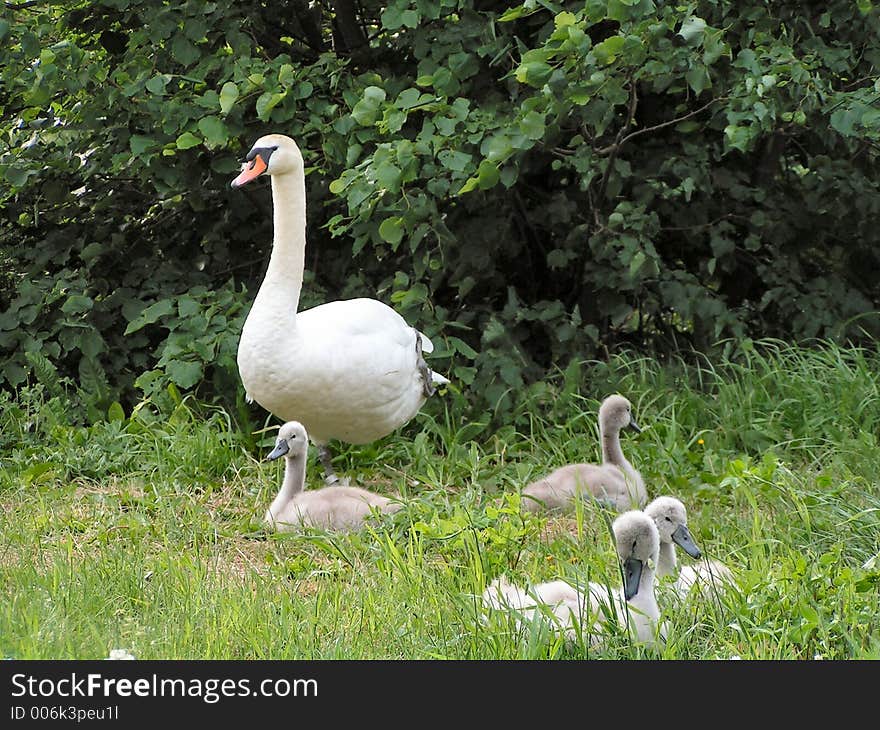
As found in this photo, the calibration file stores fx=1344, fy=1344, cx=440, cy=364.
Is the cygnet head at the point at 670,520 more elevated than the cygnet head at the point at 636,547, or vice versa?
the cygnet head at the point at 636,547

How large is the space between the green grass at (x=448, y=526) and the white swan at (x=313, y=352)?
42cm

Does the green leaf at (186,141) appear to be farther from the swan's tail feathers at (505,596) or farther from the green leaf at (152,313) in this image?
the swan's tail feathers at (505,596)

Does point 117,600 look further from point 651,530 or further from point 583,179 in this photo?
point 583,179

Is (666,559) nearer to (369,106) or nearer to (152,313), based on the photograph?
(369,106)

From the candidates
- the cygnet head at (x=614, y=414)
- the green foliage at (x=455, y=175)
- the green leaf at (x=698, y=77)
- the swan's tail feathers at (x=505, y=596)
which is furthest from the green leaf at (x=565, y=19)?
the swan's tail feathers at (x=505, y=596)

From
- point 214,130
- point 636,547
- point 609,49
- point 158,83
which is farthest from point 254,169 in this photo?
point 636,547

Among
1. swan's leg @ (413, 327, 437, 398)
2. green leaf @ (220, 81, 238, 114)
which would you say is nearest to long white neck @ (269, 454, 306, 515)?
swan's leg @ (413, 327, 437, 398)

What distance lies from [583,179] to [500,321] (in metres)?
1.09

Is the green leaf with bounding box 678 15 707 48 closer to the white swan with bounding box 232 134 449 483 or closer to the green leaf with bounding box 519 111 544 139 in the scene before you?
the green leaf with bounding box 519 111 544 139

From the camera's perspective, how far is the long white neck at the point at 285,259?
5.59m

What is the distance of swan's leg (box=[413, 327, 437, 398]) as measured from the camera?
20.4 feet

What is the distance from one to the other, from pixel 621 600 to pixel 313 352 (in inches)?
86.5

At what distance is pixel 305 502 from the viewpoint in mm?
5355

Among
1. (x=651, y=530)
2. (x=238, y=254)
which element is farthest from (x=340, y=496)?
(x=238, y=254)
